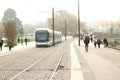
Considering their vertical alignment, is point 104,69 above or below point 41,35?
below

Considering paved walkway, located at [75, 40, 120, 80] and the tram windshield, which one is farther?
the tram windshield

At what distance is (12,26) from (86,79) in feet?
145

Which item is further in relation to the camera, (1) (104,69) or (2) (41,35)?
(2) (41,35)

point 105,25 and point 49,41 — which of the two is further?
point 105,25

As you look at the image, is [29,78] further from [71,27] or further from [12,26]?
[71,27]

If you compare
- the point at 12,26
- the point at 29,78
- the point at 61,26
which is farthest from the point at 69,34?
the point at 29,78

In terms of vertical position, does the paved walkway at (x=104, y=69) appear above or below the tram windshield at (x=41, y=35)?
below

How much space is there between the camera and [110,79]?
12977 millimetres

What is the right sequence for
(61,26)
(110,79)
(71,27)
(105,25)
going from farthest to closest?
(105,25) → (71,27) → (61,26) → (110,79)

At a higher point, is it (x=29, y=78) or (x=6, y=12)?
(x=6, y=12)

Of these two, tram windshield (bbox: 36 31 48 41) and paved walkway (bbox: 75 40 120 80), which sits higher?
tram windshield (bbox: 36 31 48 41)

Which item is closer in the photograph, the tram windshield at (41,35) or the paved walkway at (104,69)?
the paved walkway at (104,69)

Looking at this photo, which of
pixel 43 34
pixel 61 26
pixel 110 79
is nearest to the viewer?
pixel 110 79

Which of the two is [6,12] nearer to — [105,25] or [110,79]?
[105,25]
